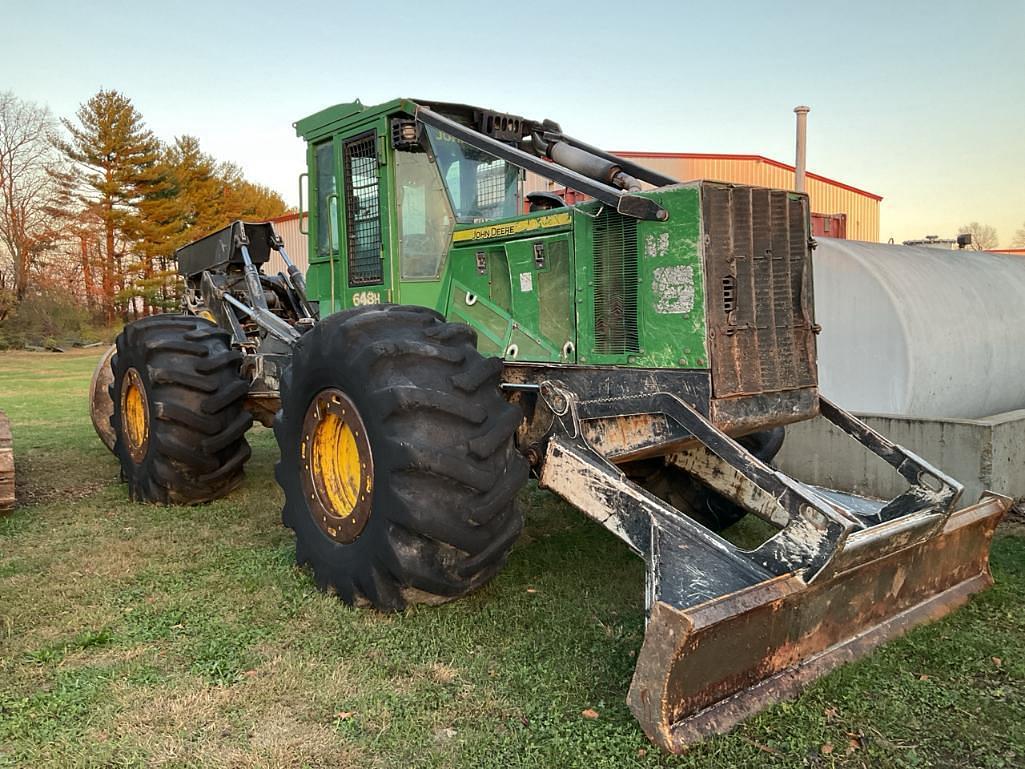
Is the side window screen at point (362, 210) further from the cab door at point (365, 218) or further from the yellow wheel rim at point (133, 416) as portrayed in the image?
the yellow wheel rim at point (133, 416)

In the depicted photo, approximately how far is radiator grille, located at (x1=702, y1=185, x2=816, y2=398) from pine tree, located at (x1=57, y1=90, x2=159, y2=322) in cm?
3717

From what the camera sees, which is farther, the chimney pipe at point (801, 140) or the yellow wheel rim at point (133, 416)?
the chimney pipe at point (801, 140)

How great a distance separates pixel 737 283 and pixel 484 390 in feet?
4.46

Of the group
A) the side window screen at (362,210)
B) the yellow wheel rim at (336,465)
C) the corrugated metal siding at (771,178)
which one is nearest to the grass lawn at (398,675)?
the yellow wheel rim at (336,465)

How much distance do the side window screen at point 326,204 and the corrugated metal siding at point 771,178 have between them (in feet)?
55.4

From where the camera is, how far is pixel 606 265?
14.4 feet

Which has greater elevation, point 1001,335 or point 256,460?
point 1001,335

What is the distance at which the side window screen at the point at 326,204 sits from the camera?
5934mm

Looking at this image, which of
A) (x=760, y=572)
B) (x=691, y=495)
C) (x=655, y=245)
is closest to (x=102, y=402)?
(x=691, y=495)

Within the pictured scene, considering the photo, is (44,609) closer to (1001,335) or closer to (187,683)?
(187,683)

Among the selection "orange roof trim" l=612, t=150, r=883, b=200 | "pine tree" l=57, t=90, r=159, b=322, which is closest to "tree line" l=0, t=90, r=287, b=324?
"pine tree" l=57, t=90, r=159, b=322

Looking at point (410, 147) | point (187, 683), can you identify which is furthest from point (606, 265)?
point (187, 683)

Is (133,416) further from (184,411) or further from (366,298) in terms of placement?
(366,298)

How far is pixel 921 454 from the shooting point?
6.72 m
